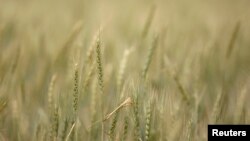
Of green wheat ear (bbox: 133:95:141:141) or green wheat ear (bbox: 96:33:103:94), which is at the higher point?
green wheat ear (bbox: 96:33:103:94)

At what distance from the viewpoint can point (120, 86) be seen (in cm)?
135

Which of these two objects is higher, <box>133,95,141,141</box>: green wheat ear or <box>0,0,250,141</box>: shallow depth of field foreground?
<box>0,0,250,141</box>: shallow depth of field foreground

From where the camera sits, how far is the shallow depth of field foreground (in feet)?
4.03

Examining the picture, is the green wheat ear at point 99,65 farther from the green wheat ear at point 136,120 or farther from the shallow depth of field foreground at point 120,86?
the green wheat ear at point 136,120

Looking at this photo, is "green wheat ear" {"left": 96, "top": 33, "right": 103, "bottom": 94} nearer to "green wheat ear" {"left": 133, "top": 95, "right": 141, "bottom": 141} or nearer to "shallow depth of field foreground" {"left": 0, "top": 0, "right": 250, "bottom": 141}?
"shallow depth of field foreground" {"left": 0, "top": 0, "right": 250, "bottom": 141}

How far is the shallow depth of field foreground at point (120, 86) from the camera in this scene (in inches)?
48.3

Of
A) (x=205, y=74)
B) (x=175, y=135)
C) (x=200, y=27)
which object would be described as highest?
(x=200, y=27)

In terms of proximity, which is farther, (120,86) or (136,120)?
(120,86)

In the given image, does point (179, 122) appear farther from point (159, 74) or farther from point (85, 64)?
point (159, 74)

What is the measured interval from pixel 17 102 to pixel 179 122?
60 centimetres

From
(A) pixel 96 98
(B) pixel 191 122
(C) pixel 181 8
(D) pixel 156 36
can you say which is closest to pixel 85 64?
(A) pixel 96 98

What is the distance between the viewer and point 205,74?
2.01 m

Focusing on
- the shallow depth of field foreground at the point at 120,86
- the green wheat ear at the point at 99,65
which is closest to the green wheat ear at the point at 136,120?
the shallow depth of field foreground at the point at 120,86

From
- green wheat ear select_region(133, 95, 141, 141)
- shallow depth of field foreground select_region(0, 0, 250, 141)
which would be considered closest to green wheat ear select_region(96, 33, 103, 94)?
shallow depth of field foreground select_region(0, 0, 250, 141)
